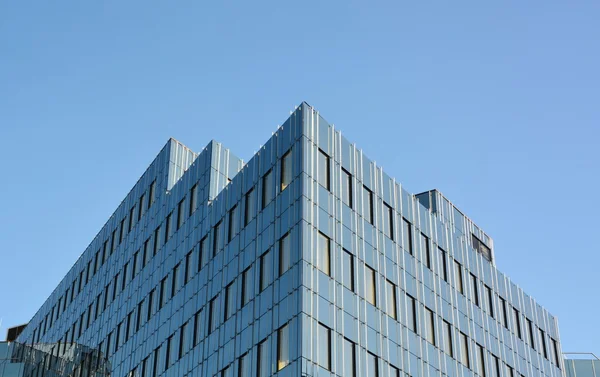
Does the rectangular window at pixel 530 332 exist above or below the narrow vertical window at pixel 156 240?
below

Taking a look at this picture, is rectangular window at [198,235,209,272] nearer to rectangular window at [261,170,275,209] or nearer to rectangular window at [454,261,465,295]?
rectangular window at [261,170,275,209]

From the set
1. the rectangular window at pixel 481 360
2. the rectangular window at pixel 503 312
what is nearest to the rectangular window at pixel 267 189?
the rectangular window at pixel 481 360

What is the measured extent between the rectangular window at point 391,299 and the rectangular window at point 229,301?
908 cm

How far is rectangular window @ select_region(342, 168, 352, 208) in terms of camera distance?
51125mm

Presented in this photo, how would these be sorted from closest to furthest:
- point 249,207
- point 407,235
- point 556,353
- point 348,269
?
point 348,269 < point 249,207 < point 407,235 < point 556,353

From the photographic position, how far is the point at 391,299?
51.8 m

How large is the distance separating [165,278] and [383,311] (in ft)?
59.3

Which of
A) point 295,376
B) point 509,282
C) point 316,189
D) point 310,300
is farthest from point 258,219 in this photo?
point 509,282

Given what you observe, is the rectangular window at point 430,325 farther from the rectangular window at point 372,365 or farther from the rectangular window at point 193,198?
the rectangular window at point 193,198

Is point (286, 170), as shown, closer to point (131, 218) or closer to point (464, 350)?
point (464, 350)

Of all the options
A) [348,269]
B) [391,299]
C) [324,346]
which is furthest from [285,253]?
[391,299]

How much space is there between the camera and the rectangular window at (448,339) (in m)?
55.5

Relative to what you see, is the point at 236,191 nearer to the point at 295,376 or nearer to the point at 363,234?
the point at 363,234

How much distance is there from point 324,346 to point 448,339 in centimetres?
1469
